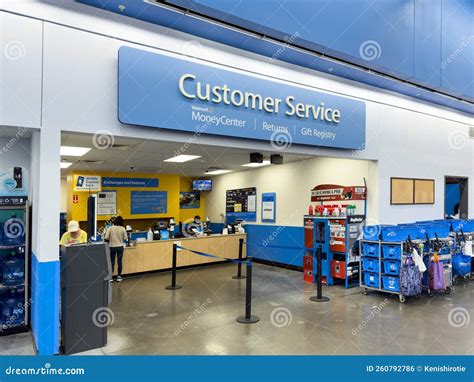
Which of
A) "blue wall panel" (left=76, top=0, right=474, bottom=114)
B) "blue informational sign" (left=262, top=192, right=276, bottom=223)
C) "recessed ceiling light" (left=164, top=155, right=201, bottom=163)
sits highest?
"blue wall panel" (left=76, top=0, right=474, bottom=114)

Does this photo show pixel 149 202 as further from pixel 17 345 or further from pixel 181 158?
pixel 17 345

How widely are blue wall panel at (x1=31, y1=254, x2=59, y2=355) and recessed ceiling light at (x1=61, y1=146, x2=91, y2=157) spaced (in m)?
2.87

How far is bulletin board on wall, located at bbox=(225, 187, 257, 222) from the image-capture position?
9.92 metres

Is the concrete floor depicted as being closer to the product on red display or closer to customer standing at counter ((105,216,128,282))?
customer standing at counter ((105,216,128,282))

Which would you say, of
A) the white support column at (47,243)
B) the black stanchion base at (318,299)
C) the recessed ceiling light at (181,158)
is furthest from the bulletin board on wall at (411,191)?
the white support column at (47,243)

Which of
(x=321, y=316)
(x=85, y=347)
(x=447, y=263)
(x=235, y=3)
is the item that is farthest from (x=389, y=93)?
(x=85, y=347)

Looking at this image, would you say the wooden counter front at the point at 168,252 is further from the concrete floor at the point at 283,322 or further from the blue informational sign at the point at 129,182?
the blue informational sign at the point at 129,182

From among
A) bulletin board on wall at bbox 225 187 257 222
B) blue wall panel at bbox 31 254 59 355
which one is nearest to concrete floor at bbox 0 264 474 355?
blue wall panel at bbox 31 254 59 355

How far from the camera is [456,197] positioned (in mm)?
9586

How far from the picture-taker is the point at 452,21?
7.09m

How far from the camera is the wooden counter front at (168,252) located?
25.1 feet

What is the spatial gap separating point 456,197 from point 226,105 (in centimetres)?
810

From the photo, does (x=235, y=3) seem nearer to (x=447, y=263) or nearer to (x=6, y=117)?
(x=6, y=117)

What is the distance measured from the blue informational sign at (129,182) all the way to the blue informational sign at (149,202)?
0.25 m
